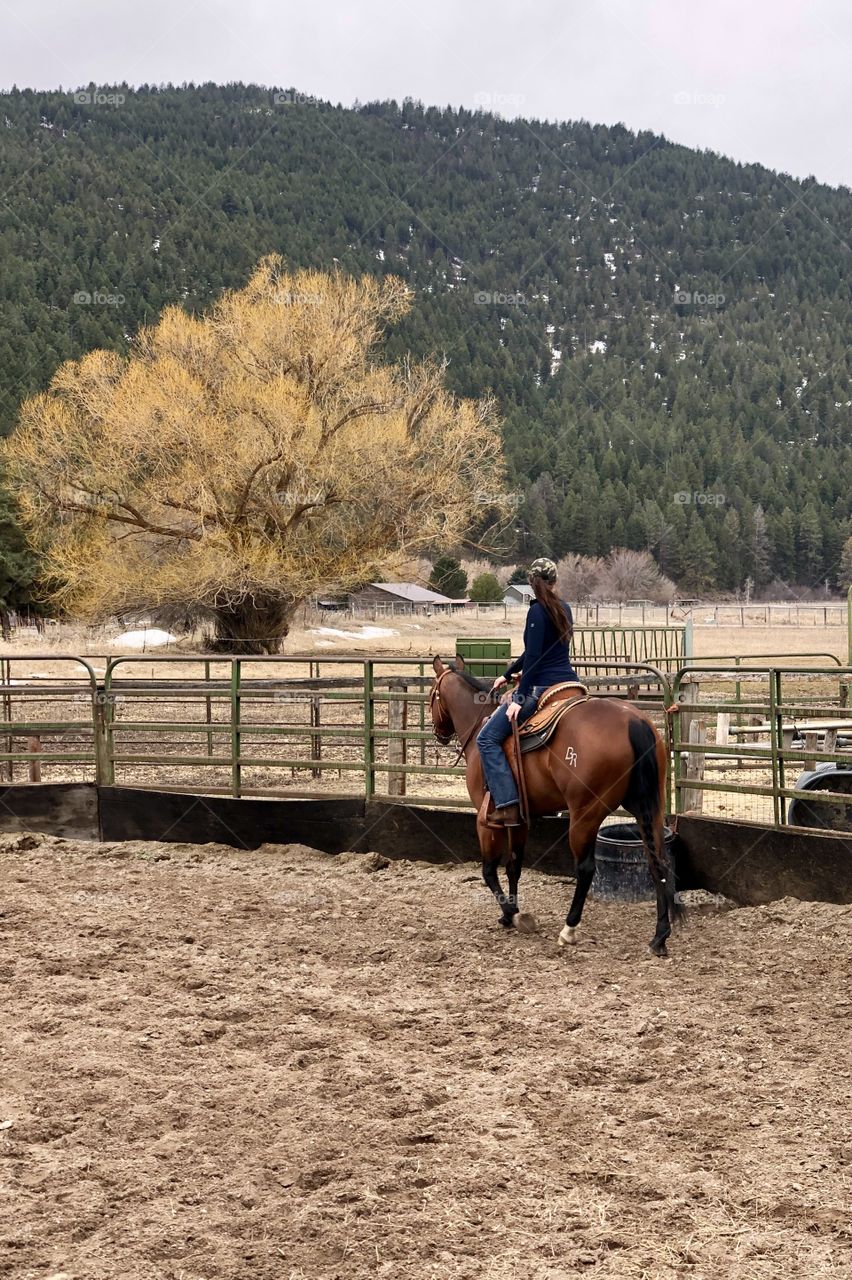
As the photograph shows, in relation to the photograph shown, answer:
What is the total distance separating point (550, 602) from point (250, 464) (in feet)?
88.5

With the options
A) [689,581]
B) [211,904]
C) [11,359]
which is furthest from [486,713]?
[689,581]

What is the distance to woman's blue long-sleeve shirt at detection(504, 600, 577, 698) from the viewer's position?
23.2ft

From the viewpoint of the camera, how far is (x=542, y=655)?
7.17 m

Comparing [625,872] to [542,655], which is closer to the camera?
[542,655]

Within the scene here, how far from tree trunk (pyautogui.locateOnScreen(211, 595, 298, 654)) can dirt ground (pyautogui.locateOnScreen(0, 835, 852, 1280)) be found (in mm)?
26993

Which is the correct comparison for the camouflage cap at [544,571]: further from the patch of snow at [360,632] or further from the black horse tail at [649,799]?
the patch of snow at [360,632]

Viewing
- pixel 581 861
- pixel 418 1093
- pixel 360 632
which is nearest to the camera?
pixel 418 1093

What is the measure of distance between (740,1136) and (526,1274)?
1.23 metres

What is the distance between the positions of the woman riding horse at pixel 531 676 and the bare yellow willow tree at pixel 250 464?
26.0m

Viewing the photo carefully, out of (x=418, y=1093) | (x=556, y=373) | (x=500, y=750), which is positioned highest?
(x=556, y=373)

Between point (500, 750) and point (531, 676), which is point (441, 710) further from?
point (531, 676)

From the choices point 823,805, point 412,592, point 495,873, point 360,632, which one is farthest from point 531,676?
point 412,592

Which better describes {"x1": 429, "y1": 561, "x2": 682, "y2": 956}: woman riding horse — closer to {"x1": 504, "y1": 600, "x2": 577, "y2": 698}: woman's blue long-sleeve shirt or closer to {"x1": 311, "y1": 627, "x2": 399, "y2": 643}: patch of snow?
{"x1": 504, "y1": 600, "x2": 577, "y2": 698}: woman's blue long-sleeve shirt

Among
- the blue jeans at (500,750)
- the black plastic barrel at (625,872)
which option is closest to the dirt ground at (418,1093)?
the black plastic barrel at (625,872)
